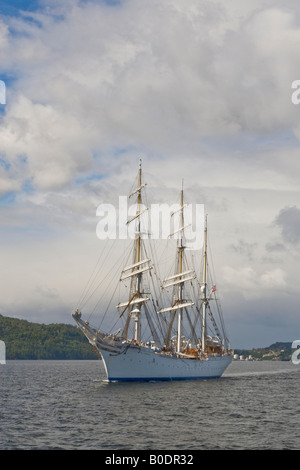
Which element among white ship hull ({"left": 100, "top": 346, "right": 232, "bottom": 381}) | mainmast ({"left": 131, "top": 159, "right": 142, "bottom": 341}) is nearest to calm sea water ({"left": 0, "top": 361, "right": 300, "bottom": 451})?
white ship hull ({"left": 100, "top": 346, "right": 232, "bottom": 381})

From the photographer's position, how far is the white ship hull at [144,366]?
84.9 metres

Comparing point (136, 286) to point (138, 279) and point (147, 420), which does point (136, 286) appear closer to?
point (138, 279)

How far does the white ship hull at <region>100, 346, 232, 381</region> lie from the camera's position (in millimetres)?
84938

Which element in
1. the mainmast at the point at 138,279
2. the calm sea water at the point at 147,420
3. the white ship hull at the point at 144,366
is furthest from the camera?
the mainmast at the point at 138,279

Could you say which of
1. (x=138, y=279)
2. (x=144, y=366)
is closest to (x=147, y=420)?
(x=144, y=366)

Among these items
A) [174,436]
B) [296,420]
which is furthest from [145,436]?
[296,420]

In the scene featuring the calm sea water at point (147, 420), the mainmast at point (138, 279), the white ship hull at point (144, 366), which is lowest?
the calm sea water at point (147, 420)

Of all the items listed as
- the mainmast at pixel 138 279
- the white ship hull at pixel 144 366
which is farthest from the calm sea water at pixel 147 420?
the mainmast at pixel 138 279

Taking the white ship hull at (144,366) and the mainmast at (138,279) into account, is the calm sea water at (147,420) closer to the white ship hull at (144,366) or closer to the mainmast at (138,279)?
the white ship hull at (144,366)

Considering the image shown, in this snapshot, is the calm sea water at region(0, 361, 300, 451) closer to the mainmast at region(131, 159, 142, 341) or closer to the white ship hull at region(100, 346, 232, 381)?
the white ship hull at region(100, 346, 232, 381)

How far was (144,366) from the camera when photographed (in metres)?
87.2

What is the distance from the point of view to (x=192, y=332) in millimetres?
116188

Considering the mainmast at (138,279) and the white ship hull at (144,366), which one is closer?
the white ship hull at (144,366)
